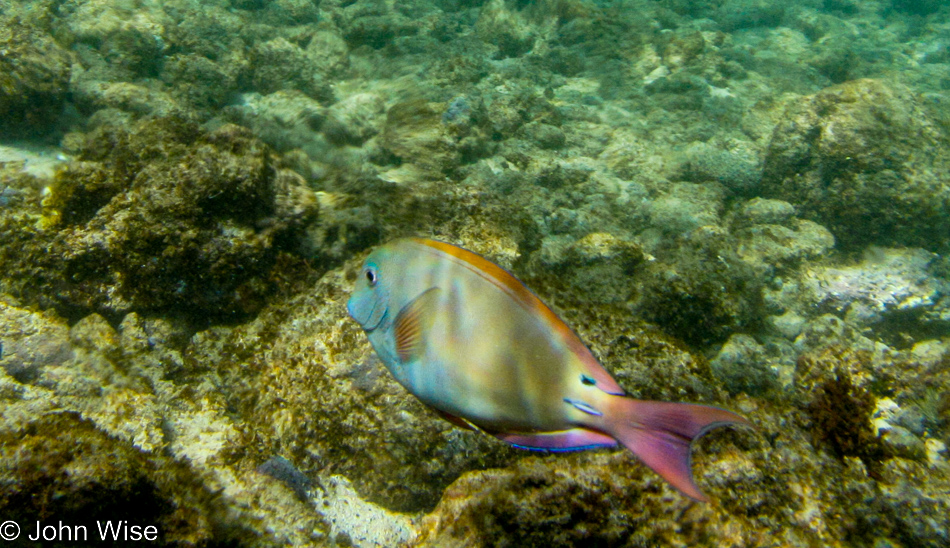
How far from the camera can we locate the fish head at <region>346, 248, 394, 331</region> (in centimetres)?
117

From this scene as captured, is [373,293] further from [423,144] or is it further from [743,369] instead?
[423,144]

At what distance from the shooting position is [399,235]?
3.29 meters

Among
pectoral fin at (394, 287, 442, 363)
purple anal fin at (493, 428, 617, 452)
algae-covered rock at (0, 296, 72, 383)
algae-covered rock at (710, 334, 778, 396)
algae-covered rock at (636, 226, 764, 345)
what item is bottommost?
algae-covered rock at (710, 334, 778, 396)

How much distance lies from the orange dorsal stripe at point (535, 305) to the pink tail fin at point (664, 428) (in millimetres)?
68

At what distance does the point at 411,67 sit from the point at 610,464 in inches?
357

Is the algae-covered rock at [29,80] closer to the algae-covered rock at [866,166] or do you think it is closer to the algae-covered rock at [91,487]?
the algae-covered rock at [91,487]

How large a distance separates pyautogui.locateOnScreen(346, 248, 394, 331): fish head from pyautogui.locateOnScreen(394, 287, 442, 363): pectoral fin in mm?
72

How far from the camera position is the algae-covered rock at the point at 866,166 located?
570cm

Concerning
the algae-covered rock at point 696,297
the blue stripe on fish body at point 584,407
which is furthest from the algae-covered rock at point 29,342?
the algae-covered rock at point 696,297

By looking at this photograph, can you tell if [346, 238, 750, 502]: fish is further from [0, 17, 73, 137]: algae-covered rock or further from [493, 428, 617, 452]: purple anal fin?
[0, 17, 73, 137]: algae-covered rock

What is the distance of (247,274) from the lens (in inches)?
125

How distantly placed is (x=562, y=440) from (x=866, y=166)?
7345 millimetres

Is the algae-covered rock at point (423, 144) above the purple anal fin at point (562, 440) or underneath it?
underneath

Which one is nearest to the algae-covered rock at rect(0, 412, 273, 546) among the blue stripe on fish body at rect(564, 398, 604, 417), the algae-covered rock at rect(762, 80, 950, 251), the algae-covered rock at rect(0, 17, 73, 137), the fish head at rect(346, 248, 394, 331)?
the fish head at rect(346, 248, 394, 331)
